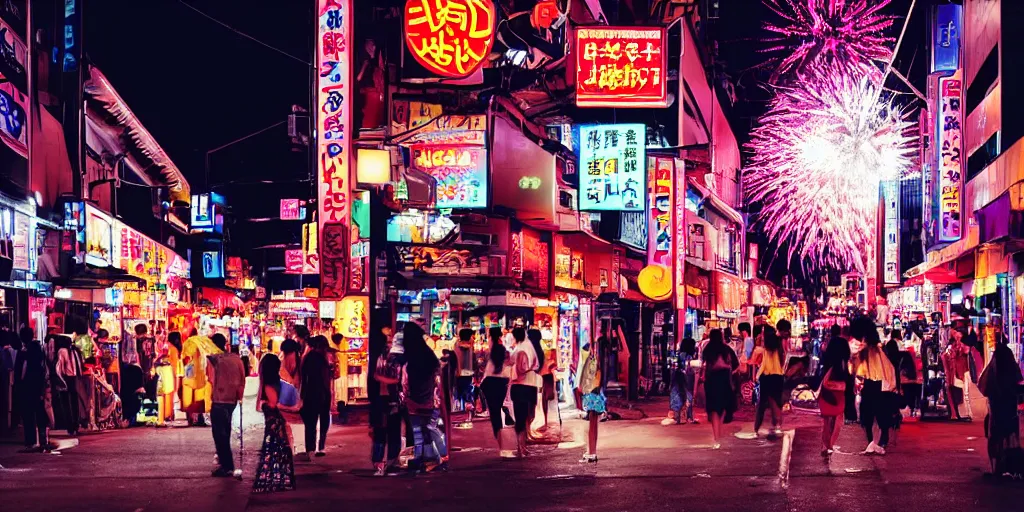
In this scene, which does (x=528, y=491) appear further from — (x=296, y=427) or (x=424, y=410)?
(x=296, y=427)

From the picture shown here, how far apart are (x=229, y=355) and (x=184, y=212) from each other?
90.0 feet

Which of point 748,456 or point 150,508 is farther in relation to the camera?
point 748,456

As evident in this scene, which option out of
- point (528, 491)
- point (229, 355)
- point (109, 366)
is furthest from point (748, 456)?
point (109, 366)

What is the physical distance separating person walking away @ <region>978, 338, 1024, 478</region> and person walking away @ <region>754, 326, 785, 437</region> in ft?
16.3

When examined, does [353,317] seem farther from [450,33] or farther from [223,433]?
[223,433]

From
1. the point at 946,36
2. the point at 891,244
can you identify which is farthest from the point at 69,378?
the point at 891,244

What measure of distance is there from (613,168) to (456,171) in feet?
16.9

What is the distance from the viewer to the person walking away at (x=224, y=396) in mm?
13758

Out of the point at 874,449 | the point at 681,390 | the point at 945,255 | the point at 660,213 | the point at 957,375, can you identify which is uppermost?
the point at 660,213

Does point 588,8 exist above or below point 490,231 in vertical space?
above

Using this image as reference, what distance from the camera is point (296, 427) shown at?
20969 millimetres

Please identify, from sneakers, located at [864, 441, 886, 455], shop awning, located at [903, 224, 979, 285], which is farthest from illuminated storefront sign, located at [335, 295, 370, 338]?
shop awning, located at [903, 224, 979, 285]

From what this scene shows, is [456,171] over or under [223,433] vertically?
over

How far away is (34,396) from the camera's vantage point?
16.5 meters
